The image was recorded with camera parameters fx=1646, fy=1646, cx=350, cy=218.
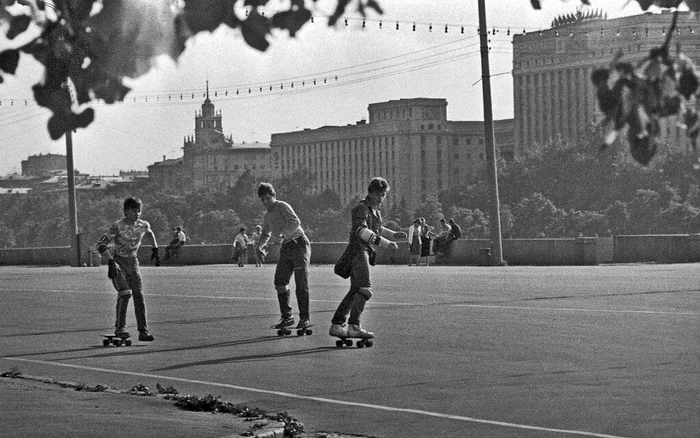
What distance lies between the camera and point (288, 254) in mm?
17703

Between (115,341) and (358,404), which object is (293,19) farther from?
(115,341)

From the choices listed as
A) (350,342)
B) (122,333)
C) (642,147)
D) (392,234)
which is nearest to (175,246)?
(122,333)

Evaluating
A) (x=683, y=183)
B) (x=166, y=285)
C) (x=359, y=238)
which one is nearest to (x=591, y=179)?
(x=683, y=183)

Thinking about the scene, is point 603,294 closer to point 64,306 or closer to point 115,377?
point 64,306

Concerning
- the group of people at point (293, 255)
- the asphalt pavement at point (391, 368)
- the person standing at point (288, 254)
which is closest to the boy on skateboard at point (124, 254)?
the group of people at point (293, 255)

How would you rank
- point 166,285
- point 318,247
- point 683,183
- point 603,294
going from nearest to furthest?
point 603,294
point 166,285
point 318,247
point 683,183

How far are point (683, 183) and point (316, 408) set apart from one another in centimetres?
12346

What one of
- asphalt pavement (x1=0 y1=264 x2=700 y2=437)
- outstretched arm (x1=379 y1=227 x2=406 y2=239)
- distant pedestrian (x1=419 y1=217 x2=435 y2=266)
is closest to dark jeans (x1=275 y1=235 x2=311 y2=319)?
asphalt pavement (x1=0 y1=264 x2=700 y2=437)

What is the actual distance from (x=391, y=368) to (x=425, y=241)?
3622 centimetres

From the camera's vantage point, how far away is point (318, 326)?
64.1 feet

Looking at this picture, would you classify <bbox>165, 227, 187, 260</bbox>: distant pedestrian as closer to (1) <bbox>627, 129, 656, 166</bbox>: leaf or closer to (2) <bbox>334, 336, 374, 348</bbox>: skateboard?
(2) <bbox>334, 336, 374, 348</bbox>: skateboard

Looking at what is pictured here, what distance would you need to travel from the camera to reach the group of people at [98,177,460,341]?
16266mm

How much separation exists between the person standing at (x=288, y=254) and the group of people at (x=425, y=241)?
31093 mm

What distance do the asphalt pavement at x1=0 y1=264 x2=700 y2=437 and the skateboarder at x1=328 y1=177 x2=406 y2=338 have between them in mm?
304
